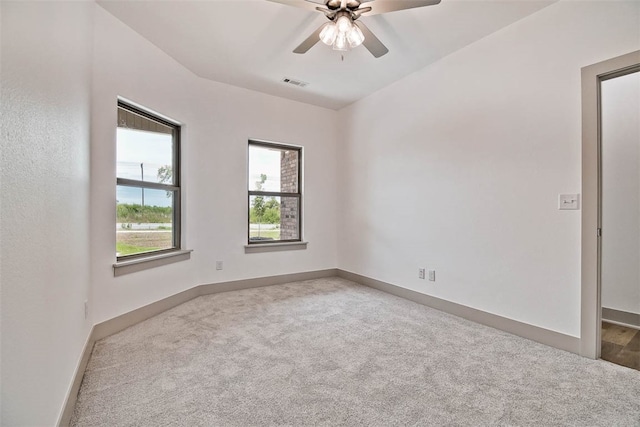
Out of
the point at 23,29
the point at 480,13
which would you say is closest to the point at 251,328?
the point at 23,29

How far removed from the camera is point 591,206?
2211 mm

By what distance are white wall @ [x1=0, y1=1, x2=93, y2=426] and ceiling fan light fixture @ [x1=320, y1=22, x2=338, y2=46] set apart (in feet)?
5.04

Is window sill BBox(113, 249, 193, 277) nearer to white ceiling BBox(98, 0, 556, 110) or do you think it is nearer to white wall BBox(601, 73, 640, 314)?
white ceiling BBox(98, 0, 556, 110)

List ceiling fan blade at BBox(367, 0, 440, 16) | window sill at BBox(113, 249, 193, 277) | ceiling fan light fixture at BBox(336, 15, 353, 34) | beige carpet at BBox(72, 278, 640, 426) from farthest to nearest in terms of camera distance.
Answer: window sill at BBox(113, 249, 193, 277) < ceiling fan light fixture at BBox(336, 15, 353, 34) < ceiling fan blade at BBox(367, 0, 440, 16) < beige carpet at BBox(72, 278, 640, 426)

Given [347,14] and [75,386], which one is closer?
[75,386]

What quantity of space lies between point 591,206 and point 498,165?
0.78 metres

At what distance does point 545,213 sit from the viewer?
2.48 metres

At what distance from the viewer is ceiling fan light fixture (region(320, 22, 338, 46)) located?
86.4 inches

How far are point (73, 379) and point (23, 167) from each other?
1.35m

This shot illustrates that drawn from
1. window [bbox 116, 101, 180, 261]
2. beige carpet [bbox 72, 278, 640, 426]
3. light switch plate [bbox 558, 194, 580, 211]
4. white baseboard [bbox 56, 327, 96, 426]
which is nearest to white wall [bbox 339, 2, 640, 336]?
light switch plate [bbox 558, 194, 580, 211]

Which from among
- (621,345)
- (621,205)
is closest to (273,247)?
(621,345)

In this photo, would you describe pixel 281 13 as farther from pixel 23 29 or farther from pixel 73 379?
pixel 73 379

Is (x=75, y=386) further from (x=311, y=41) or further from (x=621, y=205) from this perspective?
(x=621, y=205)

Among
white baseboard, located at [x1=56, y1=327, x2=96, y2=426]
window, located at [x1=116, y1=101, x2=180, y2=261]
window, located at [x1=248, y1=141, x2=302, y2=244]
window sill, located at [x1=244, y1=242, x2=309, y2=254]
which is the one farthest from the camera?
window, located at [x1=248, y1=141, x2=302, y2=244]
